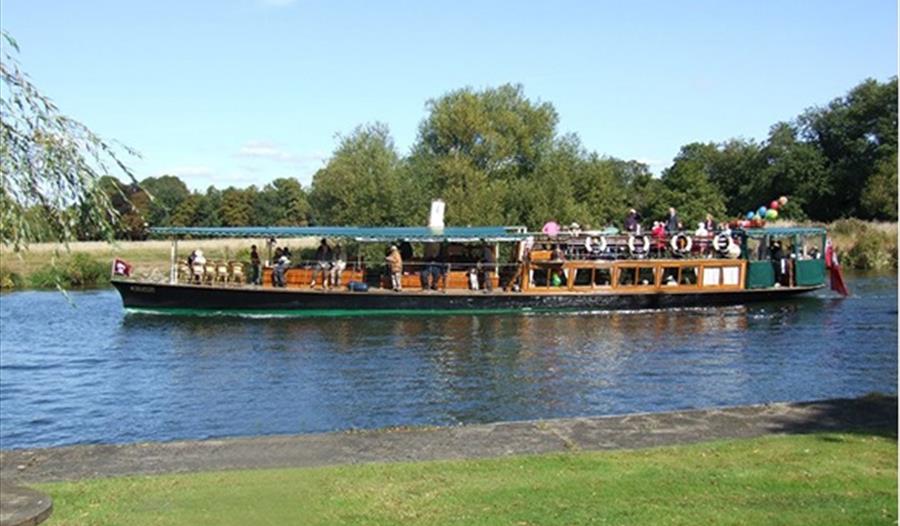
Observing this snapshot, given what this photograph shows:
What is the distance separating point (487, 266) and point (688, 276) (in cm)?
842

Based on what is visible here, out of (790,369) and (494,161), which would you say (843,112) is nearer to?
(494,161)

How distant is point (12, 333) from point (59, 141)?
28.9 m

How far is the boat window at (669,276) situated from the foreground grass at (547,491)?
94.2ft

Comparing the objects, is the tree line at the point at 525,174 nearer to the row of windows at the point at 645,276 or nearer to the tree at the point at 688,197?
the tree at the point at 688,197

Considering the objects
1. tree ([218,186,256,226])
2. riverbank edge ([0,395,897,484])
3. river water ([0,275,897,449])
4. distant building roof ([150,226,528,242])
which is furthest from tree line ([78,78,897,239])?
tree ([218,186,256,226])

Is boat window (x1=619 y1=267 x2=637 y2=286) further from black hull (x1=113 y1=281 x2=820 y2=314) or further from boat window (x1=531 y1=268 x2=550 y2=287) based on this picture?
boat window (x1=531 y1=268 x2=550 y2=287)

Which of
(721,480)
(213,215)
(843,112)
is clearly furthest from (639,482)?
(213,215)

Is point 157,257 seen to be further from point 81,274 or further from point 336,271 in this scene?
point 336,271

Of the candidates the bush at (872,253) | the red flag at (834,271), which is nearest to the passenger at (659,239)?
the red flag at (834,271)

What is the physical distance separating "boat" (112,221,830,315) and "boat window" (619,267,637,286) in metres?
0.04

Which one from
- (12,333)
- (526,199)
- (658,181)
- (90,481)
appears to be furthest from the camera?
(658,181)

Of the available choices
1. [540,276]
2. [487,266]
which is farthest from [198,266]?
[540,276]

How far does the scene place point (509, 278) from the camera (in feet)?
130

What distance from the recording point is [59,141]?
7617mm
